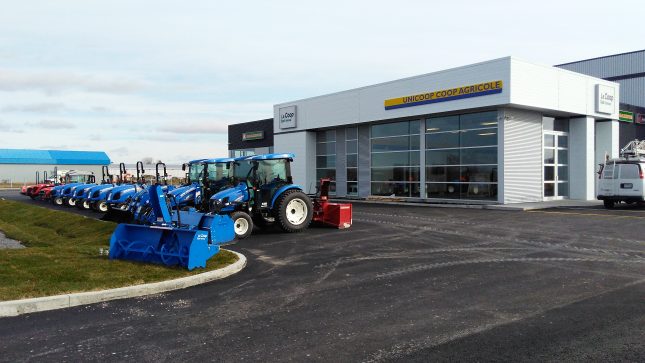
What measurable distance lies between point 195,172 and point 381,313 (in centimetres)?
1266

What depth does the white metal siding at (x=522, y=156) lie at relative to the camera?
23578 millimetres

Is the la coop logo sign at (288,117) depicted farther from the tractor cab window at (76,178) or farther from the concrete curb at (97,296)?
the concrete curb at (97,296)

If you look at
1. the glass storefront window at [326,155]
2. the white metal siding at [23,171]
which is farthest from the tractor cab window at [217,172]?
the white metal siding at [23,171]

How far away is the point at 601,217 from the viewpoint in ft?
58.0

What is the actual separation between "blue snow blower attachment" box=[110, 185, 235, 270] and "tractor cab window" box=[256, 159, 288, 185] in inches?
171

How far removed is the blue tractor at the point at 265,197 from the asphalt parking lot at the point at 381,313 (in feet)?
9.86

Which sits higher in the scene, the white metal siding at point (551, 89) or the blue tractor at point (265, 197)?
the white metal siding at point (551, 89)

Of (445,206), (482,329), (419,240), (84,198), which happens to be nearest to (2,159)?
(84,198)

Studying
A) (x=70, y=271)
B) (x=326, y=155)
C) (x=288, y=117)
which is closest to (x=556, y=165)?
(x=326, y=155)

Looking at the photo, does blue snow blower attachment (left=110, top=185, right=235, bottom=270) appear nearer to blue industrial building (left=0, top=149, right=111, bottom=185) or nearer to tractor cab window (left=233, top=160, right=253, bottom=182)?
tractor cab window (left=233, top=160, right=253, bottom=182)

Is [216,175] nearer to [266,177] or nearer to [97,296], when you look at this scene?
[266,177]

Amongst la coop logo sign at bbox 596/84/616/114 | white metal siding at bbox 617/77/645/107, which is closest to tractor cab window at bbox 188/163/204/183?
la coop logo sign at bbox 596/84/616/114

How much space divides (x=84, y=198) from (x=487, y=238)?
19.3 metres

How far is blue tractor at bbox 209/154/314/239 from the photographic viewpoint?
13703mm
